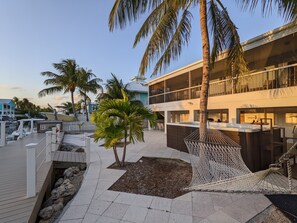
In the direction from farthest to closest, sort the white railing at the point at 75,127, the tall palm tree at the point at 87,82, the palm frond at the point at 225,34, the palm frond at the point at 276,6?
the tall palm tree at the point at 87,82, the white railing at the point at 75,127, the palm frond at the point at 225,34, the palm frond at the point at 276,6

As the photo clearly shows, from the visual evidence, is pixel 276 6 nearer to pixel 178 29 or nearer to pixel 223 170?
pixel 178 29

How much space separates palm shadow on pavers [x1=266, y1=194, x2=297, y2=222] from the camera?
276 cm

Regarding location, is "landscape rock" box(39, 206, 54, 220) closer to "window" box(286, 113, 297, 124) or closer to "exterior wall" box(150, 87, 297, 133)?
"exterior wall" box(150, 87, 297, 133)

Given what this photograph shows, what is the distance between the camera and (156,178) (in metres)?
4.66

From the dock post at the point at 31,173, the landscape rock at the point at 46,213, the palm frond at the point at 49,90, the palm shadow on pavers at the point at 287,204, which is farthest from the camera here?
the palm frond at the point at 49,90

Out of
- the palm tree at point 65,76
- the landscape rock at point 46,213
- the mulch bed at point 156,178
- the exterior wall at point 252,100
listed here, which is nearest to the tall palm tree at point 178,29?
the mulch bed at point 156,178

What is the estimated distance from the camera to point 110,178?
4.70 m

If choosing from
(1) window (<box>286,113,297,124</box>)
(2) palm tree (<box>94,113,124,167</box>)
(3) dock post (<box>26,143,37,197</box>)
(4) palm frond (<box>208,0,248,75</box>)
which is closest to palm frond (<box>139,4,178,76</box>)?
(4) palm frond (<box>208,0,248,75</box>)

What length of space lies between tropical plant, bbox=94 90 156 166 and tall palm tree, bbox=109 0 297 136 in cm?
145

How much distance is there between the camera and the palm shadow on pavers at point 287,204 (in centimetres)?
276

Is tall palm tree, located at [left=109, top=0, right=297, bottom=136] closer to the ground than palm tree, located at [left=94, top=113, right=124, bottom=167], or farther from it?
farther from it

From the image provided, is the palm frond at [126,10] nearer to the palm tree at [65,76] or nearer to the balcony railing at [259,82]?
the balcony railing at [259,82]

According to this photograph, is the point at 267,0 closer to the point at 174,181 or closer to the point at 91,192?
the point at 174,181

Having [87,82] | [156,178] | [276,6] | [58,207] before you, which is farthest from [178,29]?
[87,82]
